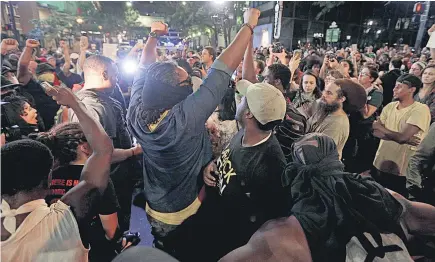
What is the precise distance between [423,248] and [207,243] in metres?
1.31

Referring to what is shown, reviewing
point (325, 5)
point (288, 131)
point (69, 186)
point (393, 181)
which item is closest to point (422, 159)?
point (393, 181)

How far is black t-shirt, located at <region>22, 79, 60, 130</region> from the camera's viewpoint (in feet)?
15.3

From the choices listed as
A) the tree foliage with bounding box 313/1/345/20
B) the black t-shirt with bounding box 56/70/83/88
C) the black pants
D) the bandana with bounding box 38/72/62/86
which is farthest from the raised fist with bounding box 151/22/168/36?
the tree foliage with bounding box 313/1/345/20

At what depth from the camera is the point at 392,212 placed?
130cm

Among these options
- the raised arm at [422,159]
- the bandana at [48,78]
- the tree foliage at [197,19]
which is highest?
the tree foliage at [197,19]

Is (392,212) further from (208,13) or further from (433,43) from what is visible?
(208,13)

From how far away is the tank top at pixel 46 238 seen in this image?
3.84ft

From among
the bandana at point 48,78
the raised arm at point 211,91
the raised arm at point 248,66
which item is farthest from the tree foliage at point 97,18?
the raised arm at point 211,91

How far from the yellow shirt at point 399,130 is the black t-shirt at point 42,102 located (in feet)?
17.3

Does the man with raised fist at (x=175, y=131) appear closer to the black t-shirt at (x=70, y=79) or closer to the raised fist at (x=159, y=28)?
the raised fist at (x=159, y=28)

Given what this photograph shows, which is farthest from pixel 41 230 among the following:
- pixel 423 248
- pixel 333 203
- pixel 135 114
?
Result: pixel 423 248

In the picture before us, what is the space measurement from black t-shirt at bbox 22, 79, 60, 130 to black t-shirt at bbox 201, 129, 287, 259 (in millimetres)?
4102

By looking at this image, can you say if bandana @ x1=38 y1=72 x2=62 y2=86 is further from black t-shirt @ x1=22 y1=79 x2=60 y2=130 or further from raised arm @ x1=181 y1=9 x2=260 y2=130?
raised arm @ x1=181 y1=9 x2=260 y2=130

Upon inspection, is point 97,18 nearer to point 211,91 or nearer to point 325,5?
point 325,5
